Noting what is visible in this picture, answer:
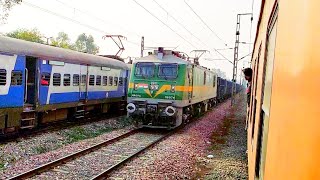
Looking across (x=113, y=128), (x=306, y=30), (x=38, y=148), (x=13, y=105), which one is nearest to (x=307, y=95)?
(x=306, y=30)

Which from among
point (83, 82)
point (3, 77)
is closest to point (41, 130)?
point (3, 77)

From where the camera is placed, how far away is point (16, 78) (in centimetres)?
1077

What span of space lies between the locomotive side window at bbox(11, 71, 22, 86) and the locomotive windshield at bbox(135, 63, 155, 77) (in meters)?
5.15

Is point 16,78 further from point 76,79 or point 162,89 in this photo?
point 162,89

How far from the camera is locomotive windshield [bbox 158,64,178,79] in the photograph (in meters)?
14.3

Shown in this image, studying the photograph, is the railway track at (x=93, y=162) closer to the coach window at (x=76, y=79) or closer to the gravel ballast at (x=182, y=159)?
the gravel ballast at (x=182, y=159)

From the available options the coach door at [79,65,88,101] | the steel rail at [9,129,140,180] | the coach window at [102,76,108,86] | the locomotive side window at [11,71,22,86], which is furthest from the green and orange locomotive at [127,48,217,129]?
the locomotive side window at [11,71,22,86]

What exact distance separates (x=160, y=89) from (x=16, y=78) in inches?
225

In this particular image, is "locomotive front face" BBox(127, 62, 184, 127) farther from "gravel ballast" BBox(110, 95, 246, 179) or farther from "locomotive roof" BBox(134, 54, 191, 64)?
"gravel ballast" BBox(110, 95, 246, 179)

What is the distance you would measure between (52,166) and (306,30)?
769 centimetres

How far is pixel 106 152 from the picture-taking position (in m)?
9.92

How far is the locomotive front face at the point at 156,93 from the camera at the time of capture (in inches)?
553

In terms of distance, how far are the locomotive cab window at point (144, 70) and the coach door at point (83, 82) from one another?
8.28 feet

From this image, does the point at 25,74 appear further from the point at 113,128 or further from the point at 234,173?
the point at 234,173
